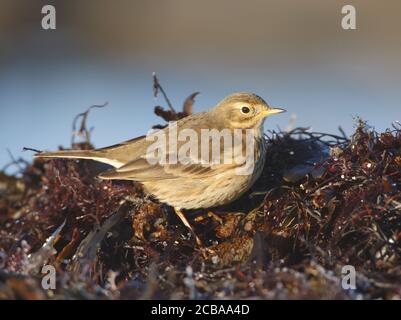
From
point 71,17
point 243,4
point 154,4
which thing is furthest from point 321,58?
point 71,17

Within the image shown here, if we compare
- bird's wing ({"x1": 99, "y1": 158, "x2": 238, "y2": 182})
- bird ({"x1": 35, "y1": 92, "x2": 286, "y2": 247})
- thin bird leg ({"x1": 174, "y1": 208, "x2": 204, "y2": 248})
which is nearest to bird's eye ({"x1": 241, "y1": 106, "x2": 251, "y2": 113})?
bird ({"x1": 35, "y1": 92, "x2": 286, "y2": 247})

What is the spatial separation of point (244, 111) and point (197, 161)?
75 cm

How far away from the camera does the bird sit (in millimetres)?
5887

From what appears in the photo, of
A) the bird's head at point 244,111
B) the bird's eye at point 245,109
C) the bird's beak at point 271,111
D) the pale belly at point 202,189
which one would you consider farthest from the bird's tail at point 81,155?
the bird's beak at point 271,111

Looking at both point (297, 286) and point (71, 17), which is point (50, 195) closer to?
point (297, 286)

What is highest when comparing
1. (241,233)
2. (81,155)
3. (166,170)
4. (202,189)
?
(81,155)

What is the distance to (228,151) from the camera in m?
6.17

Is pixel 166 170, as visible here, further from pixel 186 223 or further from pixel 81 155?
pixel 81 155

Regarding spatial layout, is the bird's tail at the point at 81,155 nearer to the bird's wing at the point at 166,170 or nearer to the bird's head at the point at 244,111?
the bird's wing at the point at 166,170

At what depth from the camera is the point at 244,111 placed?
21.2 feet

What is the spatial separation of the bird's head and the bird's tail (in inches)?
46.3

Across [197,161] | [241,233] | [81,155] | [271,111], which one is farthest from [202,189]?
[81,155]
